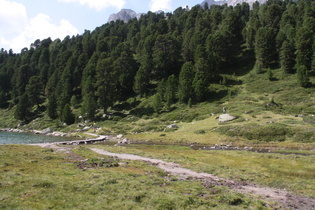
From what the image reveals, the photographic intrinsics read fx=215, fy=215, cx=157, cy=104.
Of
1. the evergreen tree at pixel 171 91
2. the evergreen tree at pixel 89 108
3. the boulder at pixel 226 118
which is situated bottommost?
the boulder at pixel 226 118

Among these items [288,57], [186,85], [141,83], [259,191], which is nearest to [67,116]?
[141,83]

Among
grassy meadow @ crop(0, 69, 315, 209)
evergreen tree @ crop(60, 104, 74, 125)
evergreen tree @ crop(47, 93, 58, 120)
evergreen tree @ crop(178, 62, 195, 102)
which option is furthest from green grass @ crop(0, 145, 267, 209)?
evergreen tree @ crop(47, 93, 58, 120)

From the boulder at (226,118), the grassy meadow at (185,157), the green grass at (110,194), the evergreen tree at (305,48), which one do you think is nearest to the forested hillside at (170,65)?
the evergreen tree at (305,48)

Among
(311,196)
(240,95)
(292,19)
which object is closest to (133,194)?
(311,196)

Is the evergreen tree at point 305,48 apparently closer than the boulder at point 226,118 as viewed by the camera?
No

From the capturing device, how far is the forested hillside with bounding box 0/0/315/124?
95.7 metres

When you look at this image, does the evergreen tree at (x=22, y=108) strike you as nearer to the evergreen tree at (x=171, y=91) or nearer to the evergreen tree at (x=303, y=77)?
the evergreen tree at (x=171, y=91)

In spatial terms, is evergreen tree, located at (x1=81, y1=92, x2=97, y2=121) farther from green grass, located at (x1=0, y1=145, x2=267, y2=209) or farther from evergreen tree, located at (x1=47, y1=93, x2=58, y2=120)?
green grass, located at (x1=0, y1=145, x2=267, y2=209)

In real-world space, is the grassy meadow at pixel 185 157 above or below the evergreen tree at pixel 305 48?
below

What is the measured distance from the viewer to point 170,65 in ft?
405

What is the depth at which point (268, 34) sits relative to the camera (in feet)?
354

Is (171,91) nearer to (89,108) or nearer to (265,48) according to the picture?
(89,108)

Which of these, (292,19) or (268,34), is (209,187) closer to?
(268,34)

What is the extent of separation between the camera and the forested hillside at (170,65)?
314 feet
